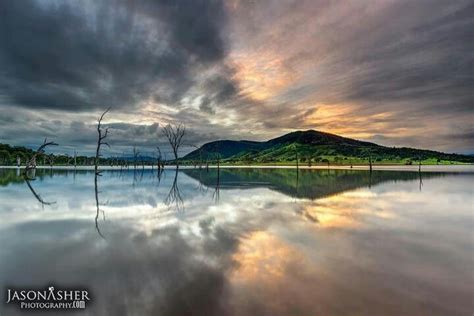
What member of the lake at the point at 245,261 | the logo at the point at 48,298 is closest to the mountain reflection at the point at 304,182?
Result: the lake at the point at 245,261

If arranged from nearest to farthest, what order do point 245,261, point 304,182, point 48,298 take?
point 48,298, point 245,261, point 304,182

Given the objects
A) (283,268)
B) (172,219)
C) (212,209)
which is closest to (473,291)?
(283,268)

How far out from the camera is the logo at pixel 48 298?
17.6ft

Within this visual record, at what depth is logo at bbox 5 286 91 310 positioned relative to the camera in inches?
211

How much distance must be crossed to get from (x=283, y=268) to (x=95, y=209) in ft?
40.2

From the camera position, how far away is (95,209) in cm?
1566

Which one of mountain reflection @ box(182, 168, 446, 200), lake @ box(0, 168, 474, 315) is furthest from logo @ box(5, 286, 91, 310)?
mountain reflection @ box(182, 168, 446, 200)

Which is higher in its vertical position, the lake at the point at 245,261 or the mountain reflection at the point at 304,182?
the lake at the point at 245,261

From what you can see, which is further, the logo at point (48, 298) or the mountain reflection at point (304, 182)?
the mountain reflection at point (304, 182)

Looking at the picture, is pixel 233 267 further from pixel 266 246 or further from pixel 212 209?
pixel 212 209

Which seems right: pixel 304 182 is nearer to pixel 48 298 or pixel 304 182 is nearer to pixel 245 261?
pixel 245 261

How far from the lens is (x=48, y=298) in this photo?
5668mm

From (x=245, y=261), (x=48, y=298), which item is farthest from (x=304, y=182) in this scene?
(x=48, y=298)

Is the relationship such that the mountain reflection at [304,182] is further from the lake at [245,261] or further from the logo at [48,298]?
the logo at [48,298]
